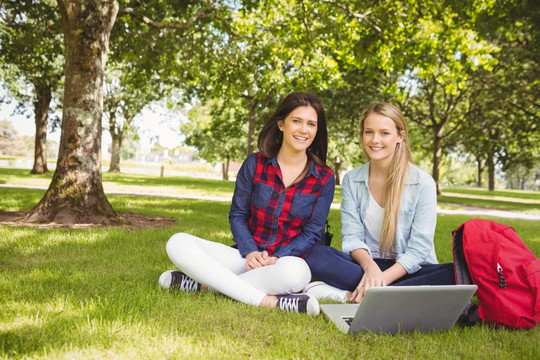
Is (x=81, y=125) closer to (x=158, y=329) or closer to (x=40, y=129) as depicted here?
(x=158, y=329)

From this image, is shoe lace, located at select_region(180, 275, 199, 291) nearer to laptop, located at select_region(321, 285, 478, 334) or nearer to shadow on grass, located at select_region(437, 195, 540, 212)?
laptop, located at select_region(321, 285, 478, 334)

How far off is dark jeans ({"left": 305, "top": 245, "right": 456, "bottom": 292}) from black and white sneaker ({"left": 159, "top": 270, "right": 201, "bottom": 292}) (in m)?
0.91

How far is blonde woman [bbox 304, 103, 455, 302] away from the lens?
9.98 ft

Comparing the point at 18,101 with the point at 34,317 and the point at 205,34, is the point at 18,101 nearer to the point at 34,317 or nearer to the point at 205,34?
the point at 205,34

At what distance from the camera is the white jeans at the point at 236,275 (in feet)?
9.43

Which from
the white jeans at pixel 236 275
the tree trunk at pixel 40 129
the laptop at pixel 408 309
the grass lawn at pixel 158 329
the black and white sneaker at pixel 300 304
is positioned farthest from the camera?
the tree trunk at pixel 40 129

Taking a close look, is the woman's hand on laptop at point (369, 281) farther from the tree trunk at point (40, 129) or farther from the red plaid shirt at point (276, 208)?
the tree trunk at point (40, 129)

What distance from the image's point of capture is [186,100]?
2053cm

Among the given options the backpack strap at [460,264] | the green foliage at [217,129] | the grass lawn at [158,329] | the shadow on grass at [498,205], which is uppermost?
the green foliage at [217,129]

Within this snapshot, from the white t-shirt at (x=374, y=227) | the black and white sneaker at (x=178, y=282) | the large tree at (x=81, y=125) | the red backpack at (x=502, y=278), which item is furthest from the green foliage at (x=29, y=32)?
the red backpack at (x=502, y=278)

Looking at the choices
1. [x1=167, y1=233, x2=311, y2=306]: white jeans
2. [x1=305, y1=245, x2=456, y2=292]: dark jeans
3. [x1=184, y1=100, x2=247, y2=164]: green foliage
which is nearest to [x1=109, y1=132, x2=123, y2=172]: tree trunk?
[x1=184, y1=100, x2=247, y2=164]: green foliage

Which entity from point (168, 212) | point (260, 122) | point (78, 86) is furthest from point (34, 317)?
point (260, 122)

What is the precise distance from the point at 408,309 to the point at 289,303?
77 cm

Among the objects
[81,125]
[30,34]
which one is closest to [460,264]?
[81,125]
